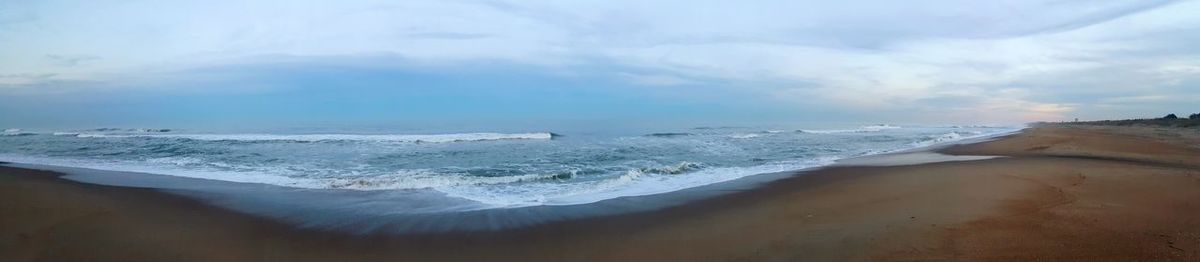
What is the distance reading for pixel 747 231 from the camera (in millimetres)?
5812

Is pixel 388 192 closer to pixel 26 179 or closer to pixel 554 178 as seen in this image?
pixel 554 178

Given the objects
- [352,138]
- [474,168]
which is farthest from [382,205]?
[352,138]

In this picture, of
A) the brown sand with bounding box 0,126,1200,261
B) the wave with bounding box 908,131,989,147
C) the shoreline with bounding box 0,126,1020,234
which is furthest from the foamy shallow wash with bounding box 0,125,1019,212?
the wave with bounding box 908,131,989,147

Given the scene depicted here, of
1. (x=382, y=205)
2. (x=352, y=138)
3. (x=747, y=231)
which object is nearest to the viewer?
(x=747, y=231)

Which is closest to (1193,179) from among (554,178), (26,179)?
(554,178)

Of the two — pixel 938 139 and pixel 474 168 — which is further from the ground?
pixel 938 139

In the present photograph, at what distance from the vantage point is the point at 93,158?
15820 mm

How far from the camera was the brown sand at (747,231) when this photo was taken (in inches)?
189

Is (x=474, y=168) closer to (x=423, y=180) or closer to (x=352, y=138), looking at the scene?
(x=423, y=180)

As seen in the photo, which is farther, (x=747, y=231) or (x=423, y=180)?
(x=423, y=180)

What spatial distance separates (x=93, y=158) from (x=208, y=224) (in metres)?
13.5

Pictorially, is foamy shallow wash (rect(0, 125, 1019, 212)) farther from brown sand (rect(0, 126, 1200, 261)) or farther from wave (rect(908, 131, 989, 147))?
wave (rect(908, 131, 989, 147))

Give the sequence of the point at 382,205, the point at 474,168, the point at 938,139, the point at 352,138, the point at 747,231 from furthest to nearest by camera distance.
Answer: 1. the point at 352,138
2. the point at 938,139
3. the point at 474,168
4. the point at 382,205
5. the point at 747,231

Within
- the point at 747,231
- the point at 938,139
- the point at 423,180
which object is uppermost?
the point at 938,139
